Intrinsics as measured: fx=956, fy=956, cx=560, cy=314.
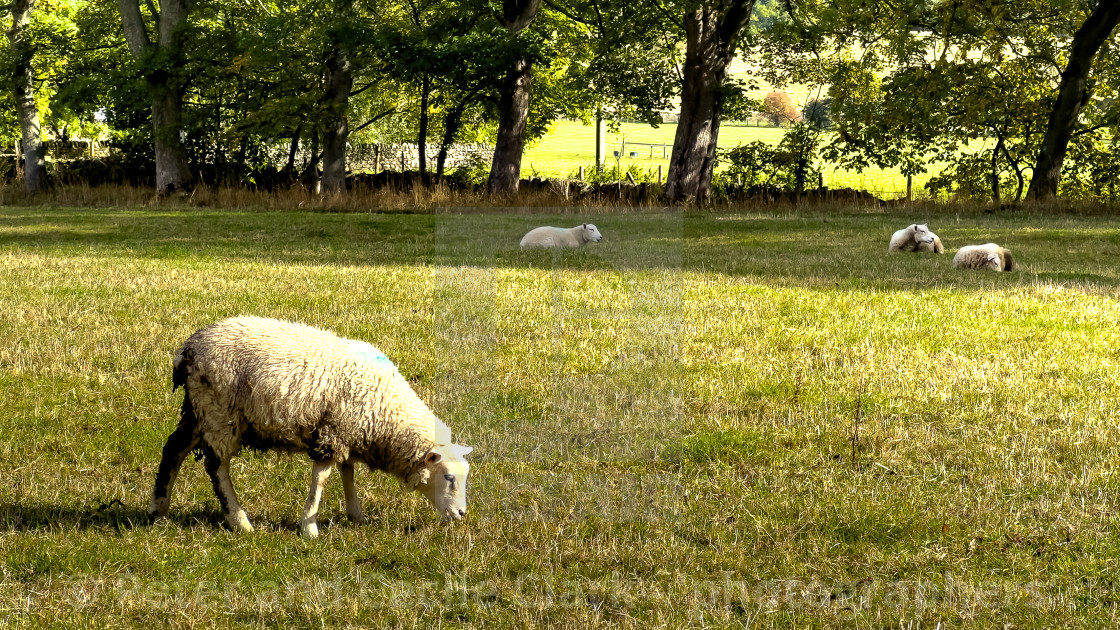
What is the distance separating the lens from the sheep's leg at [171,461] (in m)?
4.77

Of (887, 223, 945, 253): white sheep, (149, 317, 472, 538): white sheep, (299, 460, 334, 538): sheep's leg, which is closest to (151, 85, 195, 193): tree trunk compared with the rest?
(887, 223, 945, 253): white sheep

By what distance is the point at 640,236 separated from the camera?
10.3m

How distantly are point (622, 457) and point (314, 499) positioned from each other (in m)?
2.01

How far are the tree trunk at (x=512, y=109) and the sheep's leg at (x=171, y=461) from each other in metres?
21.8

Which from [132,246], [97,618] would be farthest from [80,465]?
[132,246]

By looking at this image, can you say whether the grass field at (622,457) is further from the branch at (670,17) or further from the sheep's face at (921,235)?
the branch at (670,17)

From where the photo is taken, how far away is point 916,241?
51.9ft

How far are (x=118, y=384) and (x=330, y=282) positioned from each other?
4931mm

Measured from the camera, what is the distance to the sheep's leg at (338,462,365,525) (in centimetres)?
494

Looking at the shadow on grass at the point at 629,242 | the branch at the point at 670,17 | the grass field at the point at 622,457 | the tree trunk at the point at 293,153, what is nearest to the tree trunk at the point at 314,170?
the tree trunk at the point at 293,153

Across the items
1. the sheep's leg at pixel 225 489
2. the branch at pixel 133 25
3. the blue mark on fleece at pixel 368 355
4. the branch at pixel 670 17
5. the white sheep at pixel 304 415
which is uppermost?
the branch at pixel 670 17

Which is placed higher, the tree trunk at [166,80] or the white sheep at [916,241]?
the tree trunk at [166,80]

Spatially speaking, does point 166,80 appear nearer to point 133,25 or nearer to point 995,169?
point 133,25

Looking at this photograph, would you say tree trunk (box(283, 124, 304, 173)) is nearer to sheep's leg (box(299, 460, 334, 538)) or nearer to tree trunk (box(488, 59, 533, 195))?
tree trunk (box(488, 59, 533, 195))
